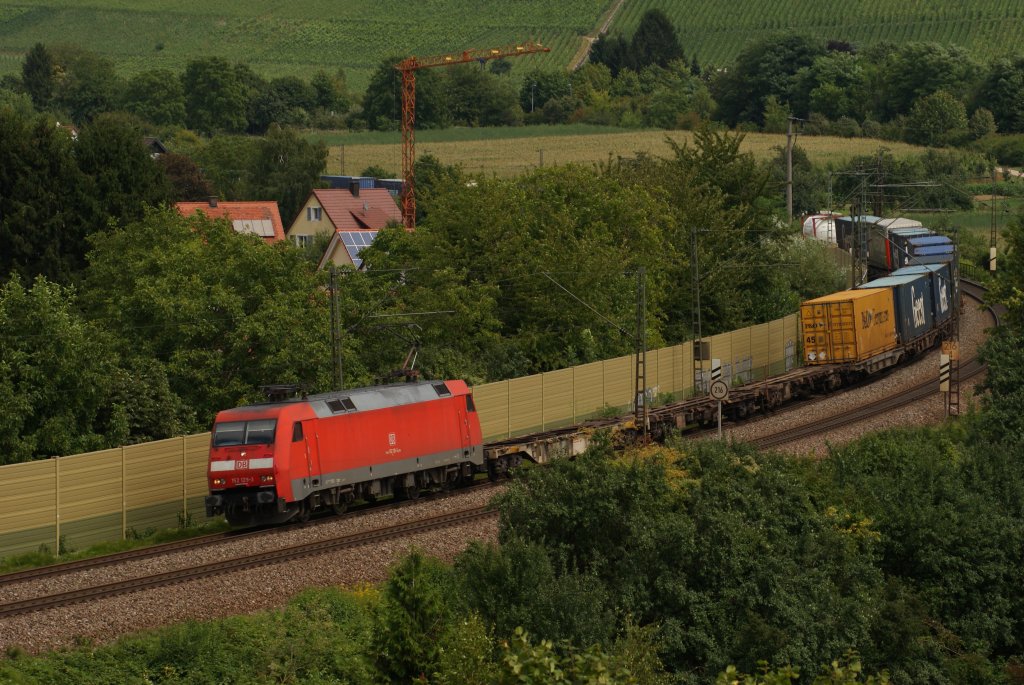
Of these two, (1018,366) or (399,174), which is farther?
(399,174)

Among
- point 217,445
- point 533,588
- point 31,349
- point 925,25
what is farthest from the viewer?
point 925,25

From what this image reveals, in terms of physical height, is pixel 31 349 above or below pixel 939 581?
above

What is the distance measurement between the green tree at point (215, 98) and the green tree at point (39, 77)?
1672cm

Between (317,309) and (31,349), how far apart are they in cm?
1199

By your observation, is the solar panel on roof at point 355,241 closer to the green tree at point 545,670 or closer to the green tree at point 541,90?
the green tree at point 545,670

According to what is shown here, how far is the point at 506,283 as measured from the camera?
5700 centimetres

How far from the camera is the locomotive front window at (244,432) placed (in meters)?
32.6

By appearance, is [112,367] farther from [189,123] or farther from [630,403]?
[189,123]

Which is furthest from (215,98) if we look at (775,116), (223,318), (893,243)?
(223,318)

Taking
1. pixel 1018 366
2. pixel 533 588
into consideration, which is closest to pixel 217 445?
pixel 533 588

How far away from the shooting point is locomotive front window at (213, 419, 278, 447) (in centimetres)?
3259

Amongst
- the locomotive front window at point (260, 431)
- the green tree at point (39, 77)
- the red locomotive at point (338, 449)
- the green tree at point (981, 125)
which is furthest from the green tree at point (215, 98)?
the locomotive front window at point (260, 431)

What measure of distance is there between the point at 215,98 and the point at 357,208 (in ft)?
222

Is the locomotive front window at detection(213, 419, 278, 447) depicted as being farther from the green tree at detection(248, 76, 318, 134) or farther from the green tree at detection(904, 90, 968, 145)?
the green tree at detection(248, 76, 318, 134)
